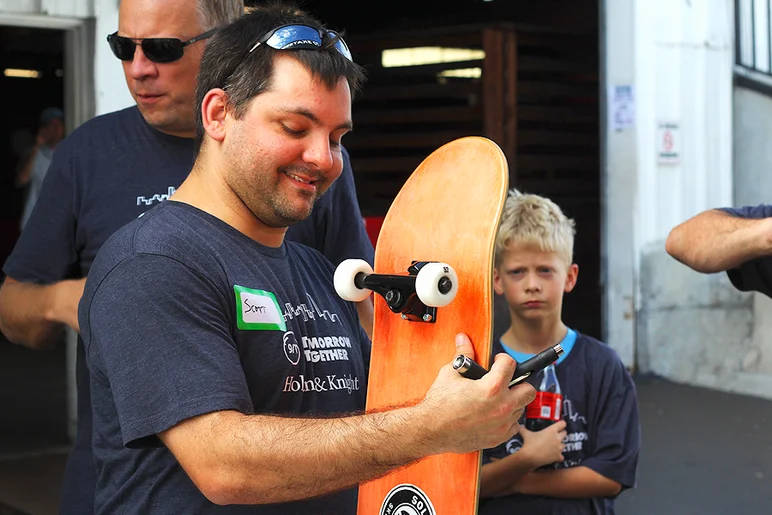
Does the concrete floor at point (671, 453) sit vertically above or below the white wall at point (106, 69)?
below

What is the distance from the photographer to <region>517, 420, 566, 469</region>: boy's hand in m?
2.71

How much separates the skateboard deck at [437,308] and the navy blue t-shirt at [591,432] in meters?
0.98

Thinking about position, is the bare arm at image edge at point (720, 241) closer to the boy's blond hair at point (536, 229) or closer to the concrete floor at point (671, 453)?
the boy's blond hair at point (536, 229)

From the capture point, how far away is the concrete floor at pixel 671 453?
463 cm

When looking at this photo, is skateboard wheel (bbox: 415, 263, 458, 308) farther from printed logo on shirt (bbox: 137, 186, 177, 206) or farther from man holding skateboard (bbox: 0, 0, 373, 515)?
printed logo on shirt (bbox: 137, 186, 177, 206)

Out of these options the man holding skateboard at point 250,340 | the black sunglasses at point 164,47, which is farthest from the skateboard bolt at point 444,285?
the black sunglasses at point 164,47

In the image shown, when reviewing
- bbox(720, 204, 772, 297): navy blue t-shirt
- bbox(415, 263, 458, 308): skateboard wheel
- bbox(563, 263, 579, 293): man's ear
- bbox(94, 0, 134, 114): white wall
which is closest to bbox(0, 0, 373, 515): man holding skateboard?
bbox(415, 263, 458, 308): skateboard wheel

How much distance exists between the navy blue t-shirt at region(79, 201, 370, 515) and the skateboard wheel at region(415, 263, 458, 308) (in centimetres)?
25

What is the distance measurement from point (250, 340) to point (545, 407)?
1339mm

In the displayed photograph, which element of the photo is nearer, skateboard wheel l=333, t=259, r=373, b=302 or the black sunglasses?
skateboard wheel l=333, t=259, r=373, b=302

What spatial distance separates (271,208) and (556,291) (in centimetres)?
143

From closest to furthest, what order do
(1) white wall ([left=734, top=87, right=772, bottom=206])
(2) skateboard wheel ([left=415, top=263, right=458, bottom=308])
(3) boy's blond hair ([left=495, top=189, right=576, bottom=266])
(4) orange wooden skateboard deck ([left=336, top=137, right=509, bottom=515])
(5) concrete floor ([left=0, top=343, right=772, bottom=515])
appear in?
(2) skateboard wheel ([left=415, top=263, right=458, bottom=308]), (4) orange wooden skateboard deck ([left=336, top=137, right=509, bottom=515]), (3) boy's blond hair ([left=495, top=189, right=576, bottom=266]), (5) concrete floor ([left=0, top=343, right=772, bottom=515]), (1) white wall ([left=734, top=87, right=772, bottom=206])

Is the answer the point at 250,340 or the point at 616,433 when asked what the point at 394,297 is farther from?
the point at 616,433

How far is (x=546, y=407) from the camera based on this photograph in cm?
283
